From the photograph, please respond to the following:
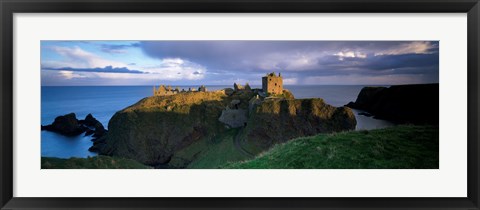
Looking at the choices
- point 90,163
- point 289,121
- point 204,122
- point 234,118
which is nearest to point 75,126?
point 90,163

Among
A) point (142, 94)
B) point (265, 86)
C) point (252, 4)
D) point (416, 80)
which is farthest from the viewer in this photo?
point (265, 86)

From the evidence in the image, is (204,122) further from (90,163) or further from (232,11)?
(232,11)

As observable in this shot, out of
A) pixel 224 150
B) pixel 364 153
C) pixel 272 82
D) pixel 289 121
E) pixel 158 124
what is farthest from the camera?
pixel 224 150

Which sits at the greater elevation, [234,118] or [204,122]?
[234,118]

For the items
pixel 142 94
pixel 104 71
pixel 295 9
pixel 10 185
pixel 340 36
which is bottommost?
pixel 10 185

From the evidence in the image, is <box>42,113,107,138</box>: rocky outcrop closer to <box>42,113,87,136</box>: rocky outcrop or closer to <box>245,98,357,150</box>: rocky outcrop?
<box>42,113,87,136</box>: rocky outcrop

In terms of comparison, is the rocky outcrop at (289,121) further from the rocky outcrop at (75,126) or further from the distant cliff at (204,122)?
the rocky outcrop at (75,126)

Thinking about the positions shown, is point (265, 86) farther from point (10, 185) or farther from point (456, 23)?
point (10, 185)

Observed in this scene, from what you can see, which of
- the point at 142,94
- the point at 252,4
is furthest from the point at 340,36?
the point at 142,94
